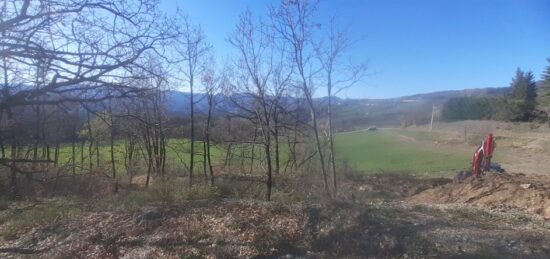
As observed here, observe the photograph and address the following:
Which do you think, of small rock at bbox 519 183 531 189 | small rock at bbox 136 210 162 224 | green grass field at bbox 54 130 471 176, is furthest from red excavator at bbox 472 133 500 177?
small rock at bbox 136 210 162 224

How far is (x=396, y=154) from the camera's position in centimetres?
4538

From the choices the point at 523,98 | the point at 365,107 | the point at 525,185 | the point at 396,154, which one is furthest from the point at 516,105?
the point at 525,185

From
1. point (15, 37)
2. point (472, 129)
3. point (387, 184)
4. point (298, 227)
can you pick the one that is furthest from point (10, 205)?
point (472, 129)

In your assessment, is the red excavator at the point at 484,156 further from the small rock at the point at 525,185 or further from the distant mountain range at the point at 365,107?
the distant mountain range at the point at 365,107

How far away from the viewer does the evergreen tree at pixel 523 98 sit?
64.6m

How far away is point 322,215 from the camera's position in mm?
8977

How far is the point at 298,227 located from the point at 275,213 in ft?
3.19

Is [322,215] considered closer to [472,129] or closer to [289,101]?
[289,101]

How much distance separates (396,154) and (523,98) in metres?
30.4

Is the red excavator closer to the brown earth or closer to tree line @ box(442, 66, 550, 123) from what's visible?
the brown earth

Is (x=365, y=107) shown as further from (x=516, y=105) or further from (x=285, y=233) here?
(x=516, y=105)

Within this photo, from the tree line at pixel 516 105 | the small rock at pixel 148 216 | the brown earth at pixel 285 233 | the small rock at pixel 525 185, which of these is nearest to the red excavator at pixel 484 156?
the small rock at pixel 525 185

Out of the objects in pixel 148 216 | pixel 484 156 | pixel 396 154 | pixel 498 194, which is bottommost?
pixel 396 154

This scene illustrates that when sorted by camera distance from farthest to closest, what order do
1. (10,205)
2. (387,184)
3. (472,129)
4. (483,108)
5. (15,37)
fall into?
1. (483,108)
2. (472,129)
3. (387,184)
4. (10,205)
5. (15,37)
